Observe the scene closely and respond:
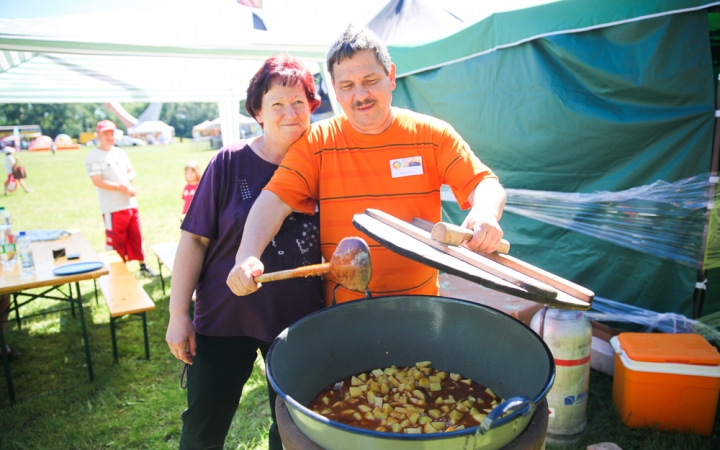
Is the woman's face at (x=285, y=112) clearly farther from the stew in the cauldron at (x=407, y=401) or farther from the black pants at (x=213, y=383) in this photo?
the stew in the cauldron at (x=407, y=401)

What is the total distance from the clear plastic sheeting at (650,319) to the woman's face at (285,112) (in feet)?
8.25

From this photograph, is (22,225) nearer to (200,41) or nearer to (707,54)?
(200,41)

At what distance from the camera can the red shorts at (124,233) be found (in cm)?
600

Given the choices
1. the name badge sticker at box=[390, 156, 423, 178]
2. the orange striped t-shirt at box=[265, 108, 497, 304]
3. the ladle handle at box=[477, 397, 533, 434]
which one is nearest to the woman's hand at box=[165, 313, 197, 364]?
the orange striped t-shirt at box=[265, 108, 497, 304]

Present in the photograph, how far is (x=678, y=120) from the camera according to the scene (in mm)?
3051

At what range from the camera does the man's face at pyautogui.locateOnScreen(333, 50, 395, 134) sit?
1.61 m

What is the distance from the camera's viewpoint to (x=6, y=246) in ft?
12.5

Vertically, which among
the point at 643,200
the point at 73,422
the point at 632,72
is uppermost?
the point at 632,72

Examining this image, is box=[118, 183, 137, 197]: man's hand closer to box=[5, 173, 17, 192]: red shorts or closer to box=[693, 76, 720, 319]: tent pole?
box=[693, 76, 720, 319]: tent pole

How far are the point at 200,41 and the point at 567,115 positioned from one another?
11.8 ft

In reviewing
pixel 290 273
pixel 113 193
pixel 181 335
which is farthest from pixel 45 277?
pixel 290 273

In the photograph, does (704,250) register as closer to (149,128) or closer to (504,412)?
(504,412)

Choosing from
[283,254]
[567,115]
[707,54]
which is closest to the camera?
[283,254]

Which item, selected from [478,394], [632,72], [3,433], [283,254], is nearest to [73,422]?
[3,433]
